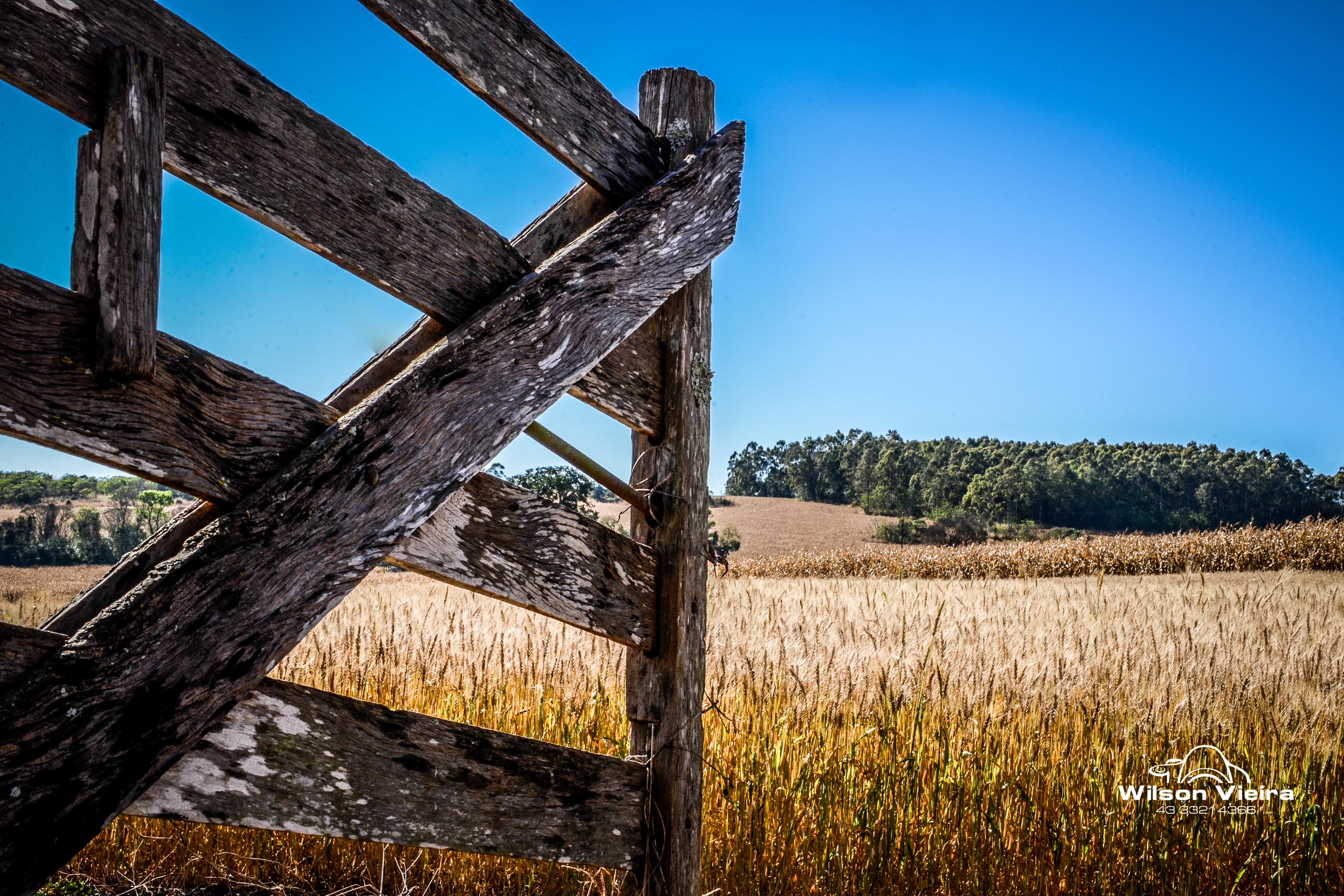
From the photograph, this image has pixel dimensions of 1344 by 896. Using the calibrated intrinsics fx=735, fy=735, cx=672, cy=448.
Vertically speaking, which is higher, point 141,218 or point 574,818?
point 141,218

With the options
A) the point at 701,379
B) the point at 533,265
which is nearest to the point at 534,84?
the point at 533,265

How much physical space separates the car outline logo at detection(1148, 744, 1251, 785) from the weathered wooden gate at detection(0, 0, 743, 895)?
9.21 feet

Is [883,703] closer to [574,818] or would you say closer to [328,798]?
[574,818]

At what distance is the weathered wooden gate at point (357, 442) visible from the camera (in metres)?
1.04

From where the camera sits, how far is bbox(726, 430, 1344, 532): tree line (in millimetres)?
70875

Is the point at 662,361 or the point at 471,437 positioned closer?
the point at 471,437

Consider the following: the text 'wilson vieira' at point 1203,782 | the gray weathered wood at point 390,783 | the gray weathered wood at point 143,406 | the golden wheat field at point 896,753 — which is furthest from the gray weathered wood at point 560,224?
the text 'wilson vieira' at point 1203,782

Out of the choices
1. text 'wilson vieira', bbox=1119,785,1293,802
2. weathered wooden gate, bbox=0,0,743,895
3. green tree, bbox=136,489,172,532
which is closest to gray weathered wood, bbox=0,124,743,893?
weathered wooden gate, bbox=0,0,743,895

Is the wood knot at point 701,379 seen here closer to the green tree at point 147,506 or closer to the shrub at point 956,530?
the green tree at point 147,506

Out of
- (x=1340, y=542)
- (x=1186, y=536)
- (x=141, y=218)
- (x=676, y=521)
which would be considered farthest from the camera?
(x=1186, y=536)

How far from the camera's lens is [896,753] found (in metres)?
3.33

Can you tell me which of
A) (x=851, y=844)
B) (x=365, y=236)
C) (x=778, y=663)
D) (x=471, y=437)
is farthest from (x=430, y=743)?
(x=778, y=663)

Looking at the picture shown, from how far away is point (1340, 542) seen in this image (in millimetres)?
21609

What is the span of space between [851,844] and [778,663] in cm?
216
